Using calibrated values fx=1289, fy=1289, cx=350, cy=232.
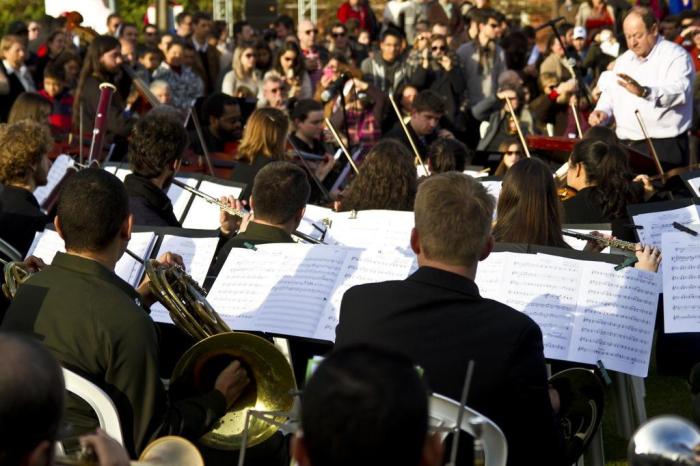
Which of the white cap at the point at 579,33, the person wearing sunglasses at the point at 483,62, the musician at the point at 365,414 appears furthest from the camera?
the white cap at the point at 579,33

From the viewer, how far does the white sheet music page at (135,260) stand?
5000mm

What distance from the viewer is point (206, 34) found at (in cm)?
1458

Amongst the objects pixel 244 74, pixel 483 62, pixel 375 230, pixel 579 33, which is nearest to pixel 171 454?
pixel 375 230

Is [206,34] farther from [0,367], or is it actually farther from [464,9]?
[0,367]

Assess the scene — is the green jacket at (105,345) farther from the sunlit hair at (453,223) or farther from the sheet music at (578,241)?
the sheet music at (578,241)

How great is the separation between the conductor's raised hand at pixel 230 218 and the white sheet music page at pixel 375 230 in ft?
2.08

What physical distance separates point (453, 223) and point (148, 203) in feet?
8.68

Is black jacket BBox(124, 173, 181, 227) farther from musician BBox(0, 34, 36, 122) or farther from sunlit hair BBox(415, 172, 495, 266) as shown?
musician BBox(0, 34, 36, 122)

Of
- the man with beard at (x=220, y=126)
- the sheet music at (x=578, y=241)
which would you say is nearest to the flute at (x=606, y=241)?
the sheet music at (x=578, y=241)

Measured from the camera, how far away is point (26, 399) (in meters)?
2.23

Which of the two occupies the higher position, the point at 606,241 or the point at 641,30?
the point at 641,30

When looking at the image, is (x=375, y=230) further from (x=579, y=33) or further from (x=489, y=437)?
(x=579, y=33)

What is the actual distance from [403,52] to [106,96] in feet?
16.9

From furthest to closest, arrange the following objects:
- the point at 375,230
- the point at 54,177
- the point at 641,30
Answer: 1. the point at 641,30
2. the point at 54,177
3. the point at 375,230
